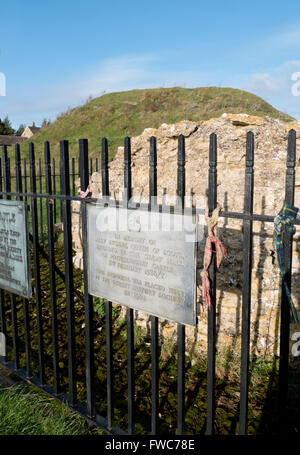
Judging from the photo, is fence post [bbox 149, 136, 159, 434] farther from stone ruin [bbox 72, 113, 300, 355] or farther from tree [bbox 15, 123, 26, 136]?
tree [bbox 15, 123, 26, 136]

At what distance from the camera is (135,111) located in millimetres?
29469

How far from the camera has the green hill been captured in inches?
981

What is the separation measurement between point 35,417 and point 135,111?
28869 mm

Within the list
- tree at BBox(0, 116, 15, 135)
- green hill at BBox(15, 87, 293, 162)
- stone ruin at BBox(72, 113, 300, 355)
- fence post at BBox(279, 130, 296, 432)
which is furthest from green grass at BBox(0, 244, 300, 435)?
tree at BBox(0, 116, 15, 135)

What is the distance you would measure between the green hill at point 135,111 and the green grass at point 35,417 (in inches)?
768

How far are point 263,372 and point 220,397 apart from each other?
59 centimetres

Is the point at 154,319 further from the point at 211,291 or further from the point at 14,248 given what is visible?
the point at 14,248

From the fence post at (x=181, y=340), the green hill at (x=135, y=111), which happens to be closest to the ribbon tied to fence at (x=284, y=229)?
the fence post at (x=181, y=340)

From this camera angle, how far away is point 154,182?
90.5 inches

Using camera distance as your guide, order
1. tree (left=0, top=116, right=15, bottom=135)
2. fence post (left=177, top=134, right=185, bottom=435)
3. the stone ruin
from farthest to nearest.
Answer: tree (left=0, top=116, right=15, bottom=135)
the stone ruin
fence post (left=177, top=134, right=185, bottom=435)

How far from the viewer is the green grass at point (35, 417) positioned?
266 cm

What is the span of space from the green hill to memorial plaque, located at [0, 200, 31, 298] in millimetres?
18525
